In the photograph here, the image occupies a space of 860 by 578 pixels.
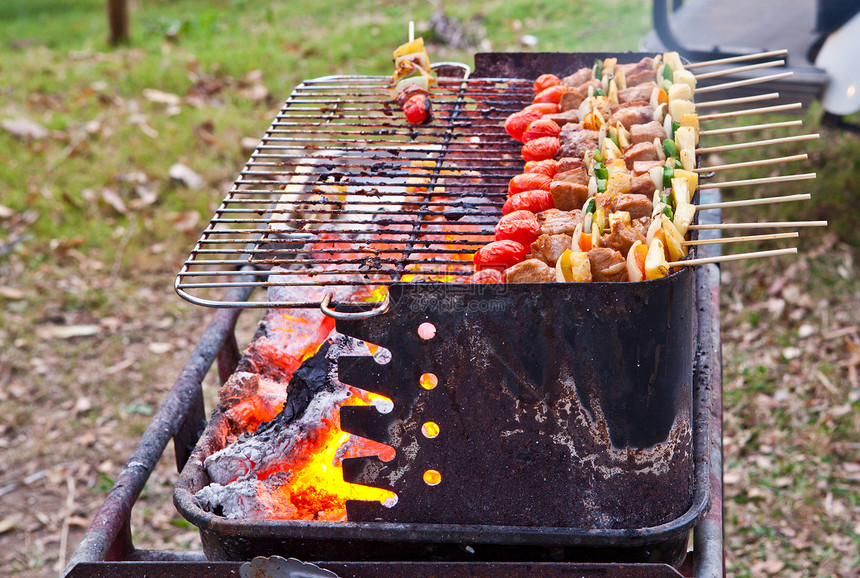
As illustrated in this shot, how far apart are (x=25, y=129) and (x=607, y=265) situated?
691 cm

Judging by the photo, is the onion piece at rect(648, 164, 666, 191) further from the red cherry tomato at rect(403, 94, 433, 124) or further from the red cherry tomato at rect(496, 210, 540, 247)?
the red cherry tomato at rect(403, 94, 433, 124)

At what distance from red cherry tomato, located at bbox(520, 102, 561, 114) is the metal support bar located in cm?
144

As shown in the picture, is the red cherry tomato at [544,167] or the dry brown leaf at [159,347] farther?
the dry brown leaf at [159,347]

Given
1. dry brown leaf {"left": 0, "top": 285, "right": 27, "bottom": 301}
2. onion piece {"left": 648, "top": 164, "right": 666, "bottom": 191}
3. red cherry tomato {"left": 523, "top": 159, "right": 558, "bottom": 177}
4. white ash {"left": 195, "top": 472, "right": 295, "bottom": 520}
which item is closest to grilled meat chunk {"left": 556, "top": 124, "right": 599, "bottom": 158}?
red cherry tomato {"left": 523, "top": 159, "right": 558, "bottom": 177}

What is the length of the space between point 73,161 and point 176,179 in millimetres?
1060

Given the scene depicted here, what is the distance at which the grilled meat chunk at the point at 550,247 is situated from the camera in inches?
92.1

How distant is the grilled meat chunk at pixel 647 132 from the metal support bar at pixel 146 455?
66.0 inches

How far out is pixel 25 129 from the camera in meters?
7.41

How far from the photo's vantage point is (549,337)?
190 cm

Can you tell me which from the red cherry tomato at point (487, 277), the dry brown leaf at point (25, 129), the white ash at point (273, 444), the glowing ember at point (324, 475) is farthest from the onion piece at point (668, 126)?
the dry brown leaf at point (25, 129)

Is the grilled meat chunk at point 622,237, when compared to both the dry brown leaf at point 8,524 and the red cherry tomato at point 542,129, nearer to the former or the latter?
the red cherry tomato at point 542,129

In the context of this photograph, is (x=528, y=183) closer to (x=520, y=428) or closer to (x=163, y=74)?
(x=520, y=428)

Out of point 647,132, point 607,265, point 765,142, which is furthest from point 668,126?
point 607,265

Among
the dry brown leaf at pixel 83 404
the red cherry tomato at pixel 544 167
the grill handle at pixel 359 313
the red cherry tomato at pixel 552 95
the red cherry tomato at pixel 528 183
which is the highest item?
the red cherry tomato at pixel 552 95
